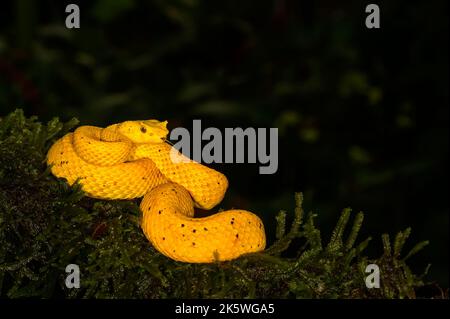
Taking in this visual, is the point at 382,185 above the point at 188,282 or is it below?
above

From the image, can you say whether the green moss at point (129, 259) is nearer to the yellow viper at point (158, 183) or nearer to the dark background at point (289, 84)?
the yellow viper at point (158, 183)

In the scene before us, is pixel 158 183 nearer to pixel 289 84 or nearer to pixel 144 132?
pixel 144 132

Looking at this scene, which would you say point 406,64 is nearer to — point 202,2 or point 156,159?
point 202,2

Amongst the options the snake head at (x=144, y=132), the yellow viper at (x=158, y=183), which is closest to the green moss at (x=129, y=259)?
the yellow viper at (x=158, y=183)

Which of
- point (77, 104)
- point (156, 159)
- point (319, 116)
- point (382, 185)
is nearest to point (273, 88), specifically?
point (319, 116)

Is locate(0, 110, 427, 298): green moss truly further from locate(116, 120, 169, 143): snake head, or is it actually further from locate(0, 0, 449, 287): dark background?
locate(0, 0, 449, 287): dark background

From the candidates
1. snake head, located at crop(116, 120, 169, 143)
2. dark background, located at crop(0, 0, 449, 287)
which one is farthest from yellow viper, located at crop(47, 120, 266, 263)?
dark background, located at crop(0, 0, 449, 287)

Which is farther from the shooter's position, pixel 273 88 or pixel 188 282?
pixel 273 88
